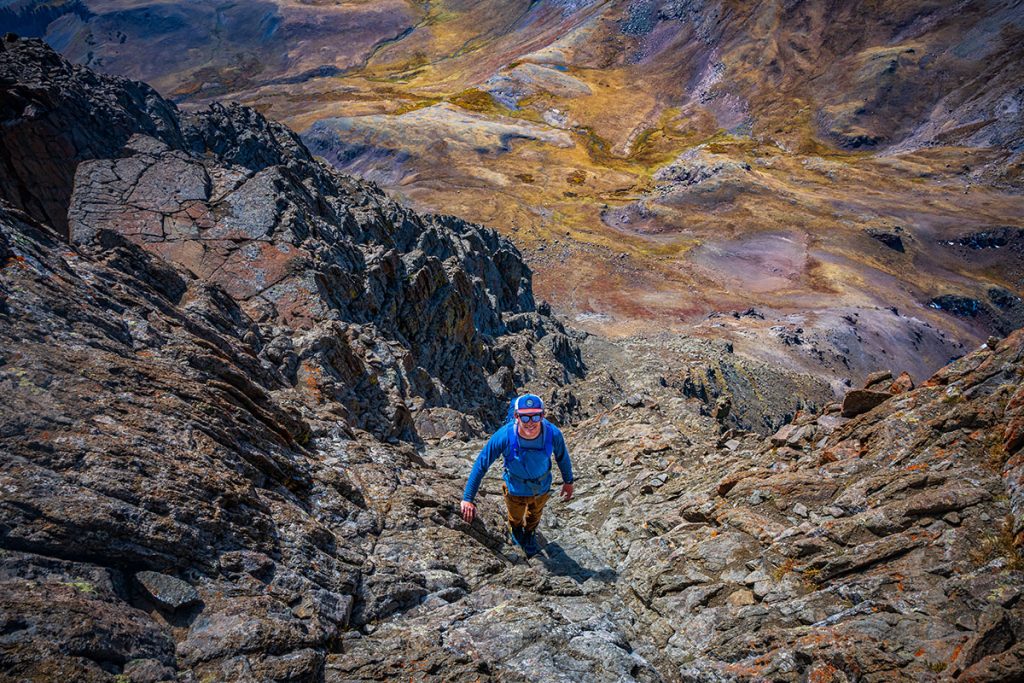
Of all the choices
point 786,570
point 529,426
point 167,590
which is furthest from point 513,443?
point 167,590

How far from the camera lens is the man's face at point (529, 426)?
9109 millimetres

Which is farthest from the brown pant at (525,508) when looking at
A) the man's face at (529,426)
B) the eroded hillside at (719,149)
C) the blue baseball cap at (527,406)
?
the eroded hillside at (719,149)

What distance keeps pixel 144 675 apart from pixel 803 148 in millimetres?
131777

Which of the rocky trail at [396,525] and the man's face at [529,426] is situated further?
the man's face at [529,426]

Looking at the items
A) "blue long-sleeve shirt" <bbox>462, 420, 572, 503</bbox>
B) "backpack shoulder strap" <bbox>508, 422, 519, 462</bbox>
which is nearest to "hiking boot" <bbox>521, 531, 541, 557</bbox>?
"blue long-sleeve shirt" <bbox>462, 420, 572, 503</bbox>

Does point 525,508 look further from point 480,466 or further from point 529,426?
point 529,426

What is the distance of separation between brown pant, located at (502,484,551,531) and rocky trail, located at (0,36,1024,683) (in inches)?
21.0

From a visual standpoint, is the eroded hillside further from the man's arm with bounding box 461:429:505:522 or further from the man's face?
the man's arm with bounding box 461:429:505:522

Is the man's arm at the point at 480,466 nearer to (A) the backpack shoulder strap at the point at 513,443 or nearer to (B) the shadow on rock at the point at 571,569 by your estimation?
(A) the backpack shoulder strap at the point at 513,443

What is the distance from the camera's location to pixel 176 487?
6473mm

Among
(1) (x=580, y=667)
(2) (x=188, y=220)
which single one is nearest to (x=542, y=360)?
(2) (x=188, y=220)

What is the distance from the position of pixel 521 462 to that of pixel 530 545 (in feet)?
7.50

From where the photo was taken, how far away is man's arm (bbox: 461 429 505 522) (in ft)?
30.9

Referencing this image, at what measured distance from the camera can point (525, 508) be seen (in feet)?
33.0
